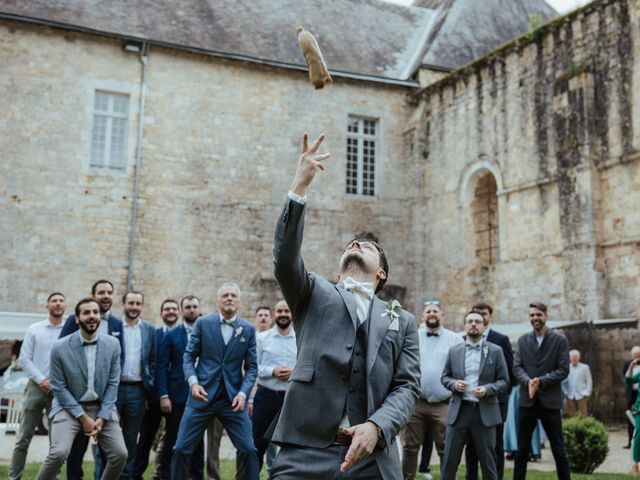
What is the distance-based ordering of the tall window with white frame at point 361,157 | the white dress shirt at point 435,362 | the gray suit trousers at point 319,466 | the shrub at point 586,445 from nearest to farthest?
1. the gray suit trousers at point 319,466
2. the white dress shirt at point 435,362
3. the shrub at point 586,445
4. the tall window with white frame at point 361,157

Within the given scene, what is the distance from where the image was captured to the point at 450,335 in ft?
25.3

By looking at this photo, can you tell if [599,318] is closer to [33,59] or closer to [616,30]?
[616,30]

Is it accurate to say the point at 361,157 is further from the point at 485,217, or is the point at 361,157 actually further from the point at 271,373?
the point at 271,373

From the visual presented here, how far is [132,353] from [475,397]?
341 centimetres

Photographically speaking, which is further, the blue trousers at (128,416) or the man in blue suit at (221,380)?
the blue trousers at (128,416)

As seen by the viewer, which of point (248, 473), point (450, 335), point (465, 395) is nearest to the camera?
point (248, 473)

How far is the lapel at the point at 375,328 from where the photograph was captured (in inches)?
121

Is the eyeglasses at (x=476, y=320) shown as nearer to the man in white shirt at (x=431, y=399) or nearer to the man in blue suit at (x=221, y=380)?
the man in white shirt at (x=431, y=399)

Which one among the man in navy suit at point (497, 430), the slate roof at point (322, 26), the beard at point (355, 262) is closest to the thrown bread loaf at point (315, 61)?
the beard at point (355, 262)

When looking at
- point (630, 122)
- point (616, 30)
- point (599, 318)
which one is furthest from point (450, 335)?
point (616, 30)

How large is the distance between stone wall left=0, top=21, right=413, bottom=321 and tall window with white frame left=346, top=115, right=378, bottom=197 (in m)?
0.28

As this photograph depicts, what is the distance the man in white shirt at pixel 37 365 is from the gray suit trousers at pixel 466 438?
3863 millimetres

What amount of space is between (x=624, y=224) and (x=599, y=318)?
6.28 ft

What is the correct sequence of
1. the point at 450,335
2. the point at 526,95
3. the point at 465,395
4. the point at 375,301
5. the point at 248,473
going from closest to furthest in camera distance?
the point at 375,301 → the point at 248,473 → the point at 465,395 → the point at 450,335 → the point at 526,95
